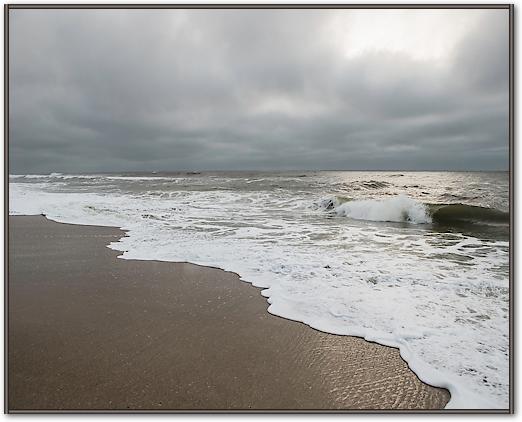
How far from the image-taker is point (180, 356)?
1952 mm

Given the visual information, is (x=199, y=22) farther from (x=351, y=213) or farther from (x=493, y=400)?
(x=351, y=213)

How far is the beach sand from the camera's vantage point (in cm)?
165

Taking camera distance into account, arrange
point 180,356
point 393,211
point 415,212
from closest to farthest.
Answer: point 180,356 < point 415,212 < point 393,211

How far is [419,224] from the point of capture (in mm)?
8164

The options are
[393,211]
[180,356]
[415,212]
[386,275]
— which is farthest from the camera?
[393,211]

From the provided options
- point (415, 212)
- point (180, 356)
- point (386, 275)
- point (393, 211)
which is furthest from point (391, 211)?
point (180, 356)

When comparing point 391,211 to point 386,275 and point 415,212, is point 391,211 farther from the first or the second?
point 386,275

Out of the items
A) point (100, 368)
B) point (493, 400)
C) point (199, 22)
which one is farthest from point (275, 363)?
point (199, 22)

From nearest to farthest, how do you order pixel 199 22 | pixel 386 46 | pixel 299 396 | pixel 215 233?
pixel 299 396
pixel 199 22
pixel 386 46
pixel 215 233

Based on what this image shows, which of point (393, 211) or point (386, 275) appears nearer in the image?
point (386, 275)

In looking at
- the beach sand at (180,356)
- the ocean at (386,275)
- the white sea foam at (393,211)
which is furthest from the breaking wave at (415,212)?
the beach sand at (180,356)

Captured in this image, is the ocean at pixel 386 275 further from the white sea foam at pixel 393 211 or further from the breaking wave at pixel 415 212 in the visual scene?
the white sea foam at pixel 393 211

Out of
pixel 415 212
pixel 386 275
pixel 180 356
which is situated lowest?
pixel 180 356

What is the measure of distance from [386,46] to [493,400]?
8.73 feet
